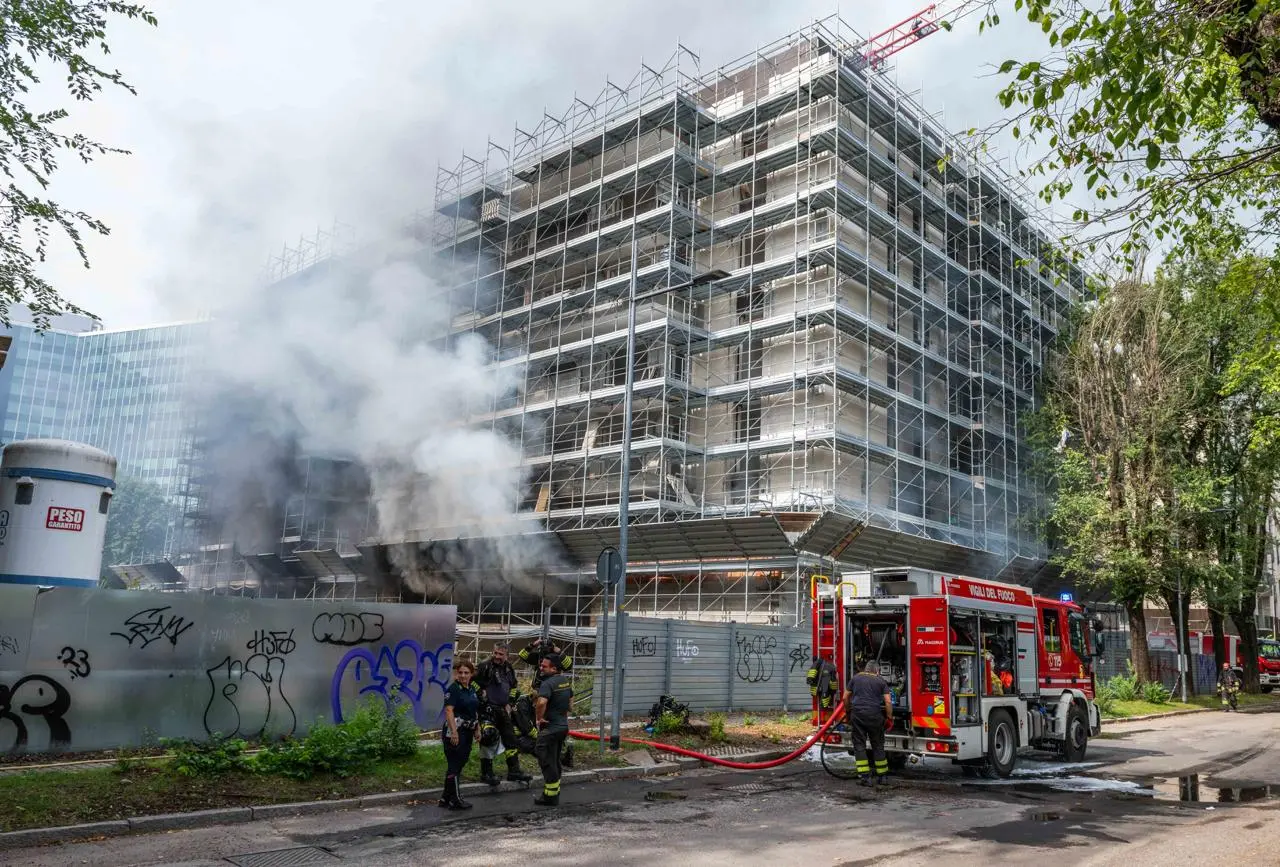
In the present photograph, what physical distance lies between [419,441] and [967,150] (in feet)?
86.8

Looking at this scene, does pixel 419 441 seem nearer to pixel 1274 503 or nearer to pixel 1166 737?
pixel 1166 737

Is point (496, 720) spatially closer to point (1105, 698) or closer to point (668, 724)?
point (668, 724)

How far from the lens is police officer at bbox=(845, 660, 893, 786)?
10930 mm

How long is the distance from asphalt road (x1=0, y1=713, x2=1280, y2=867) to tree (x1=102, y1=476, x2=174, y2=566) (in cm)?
6313

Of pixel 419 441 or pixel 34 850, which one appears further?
pixel 419 441

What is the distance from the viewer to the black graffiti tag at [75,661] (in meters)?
10.3

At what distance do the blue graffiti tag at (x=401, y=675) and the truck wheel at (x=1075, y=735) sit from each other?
8.96m

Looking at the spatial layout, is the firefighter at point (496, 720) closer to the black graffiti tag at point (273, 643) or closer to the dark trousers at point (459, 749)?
the dark trousers at point (459, 749)

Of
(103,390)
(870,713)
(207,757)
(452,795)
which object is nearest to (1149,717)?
(870,713)

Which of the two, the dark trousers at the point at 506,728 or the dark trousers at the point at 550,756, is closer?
the dark trousers at the point at 550,756

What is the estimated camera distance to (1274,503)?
30609 mm

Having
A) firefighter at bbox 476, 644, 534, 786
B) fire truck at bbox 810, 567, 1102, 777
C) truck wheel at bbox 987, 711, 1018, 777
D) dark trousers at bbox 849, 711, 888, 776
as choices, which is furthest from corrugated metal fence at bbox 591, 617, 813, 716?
truck wheel at bbox 987, 711, 1018, 777

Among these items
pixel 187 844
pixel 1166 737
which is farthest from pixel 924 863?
pixel 1166 737

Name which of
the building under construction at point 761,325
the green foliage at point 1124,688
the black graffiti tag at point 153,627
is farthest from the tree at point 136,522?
the green foliage at point 1124,688
